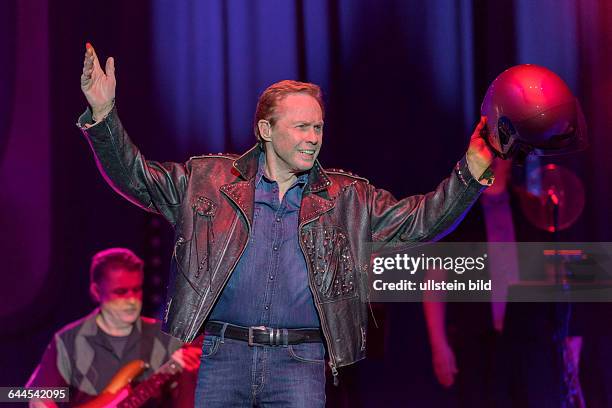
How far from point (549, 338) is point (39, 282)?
2.70 metres

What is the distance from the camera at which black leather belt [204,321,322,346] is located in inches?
93.9

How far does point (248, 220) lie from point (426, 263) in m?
1.99

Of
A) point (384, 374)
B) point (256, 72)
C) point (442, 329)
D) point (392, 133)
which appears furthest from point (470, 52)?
point (384, 374)

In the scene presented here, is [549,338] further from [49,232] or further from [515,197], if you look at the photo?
[49,232]

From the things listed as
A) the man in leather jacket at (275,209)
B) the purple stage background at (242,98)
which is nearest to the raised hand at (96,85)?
the man in leather jacket at (275,209)

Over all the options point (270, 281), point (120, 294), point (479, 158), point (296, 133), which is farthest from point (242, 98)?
point (270, 281)

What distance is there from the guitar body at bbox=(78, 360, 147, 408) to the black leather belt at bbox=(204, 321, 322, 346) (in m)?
2.10

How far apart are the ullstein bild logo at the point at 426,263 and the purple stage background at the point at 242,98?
0.94ft

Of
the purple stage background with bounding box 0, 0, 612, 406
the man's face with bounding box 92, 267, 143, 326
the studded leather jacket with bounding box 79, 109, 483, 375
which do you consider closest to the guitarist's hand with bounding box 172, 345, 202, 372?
the man's face with bounding box 92, 267, 143, 326

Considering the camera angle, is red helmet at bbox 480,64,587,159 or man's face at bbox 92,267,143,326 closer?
red helmet at bbox 480,64,587,159

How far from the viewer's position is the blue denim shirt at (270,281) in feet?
7.96

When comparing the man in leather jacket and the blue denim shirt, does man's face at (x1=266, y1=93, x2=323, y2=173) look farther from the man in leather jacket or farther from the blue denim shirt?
the blue denim shirt

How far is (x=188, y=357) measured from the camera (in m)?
4.42

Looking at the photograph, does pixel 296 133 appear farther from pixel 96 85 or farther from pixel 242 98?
pixel 242 98
